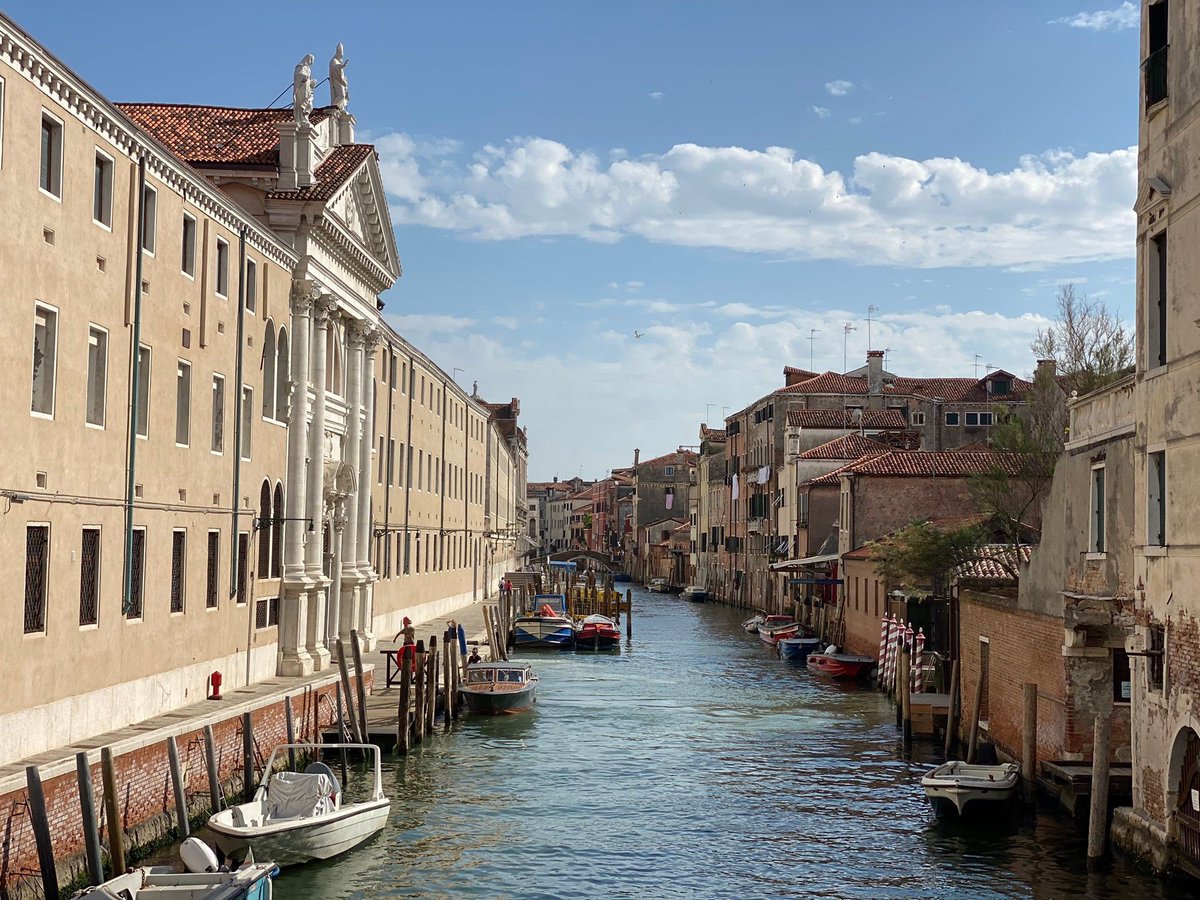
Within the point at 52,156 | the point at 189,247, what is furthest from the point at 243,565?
the point at 52,156

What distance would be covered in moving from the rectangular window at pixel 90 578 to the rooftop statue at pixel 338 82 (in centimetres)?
1647

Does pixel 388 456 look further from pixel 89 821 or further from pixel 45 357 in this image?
pixel 89 821

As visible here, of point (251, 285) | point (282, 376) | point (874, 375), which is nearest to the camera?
point (251, 285)

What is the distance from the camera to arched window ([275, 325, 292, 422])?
25688mm

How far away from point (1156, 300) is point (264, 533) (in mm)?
15897

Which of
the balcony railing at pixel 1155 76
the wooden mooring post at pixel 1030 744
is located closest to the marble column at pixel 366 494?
the wooden mooring post at pixel 1030 744

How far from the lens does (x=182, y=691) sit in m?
20.1

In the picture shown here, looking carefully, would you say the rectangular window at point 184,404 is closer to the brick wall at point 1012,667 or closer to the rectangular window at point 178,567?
the rectangular window at point 178,567

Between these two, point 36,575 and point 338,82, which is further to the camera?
point 338,82

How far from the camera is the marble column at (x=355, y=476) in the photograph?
102 ft

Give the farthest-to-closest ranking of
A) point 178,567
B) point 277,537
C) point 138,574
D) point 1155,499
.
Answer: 1. point 277,537
2. point 178,567
3. point 138,574
4. point 1155,499

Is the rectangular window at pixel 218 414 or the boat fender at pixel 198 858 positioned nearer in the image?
the boat fender at pixel 198 858

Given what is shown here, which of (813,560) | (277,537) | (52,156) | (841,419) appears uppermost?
(841,419)

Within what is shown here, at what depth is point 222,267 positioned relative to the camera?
22.1 m
